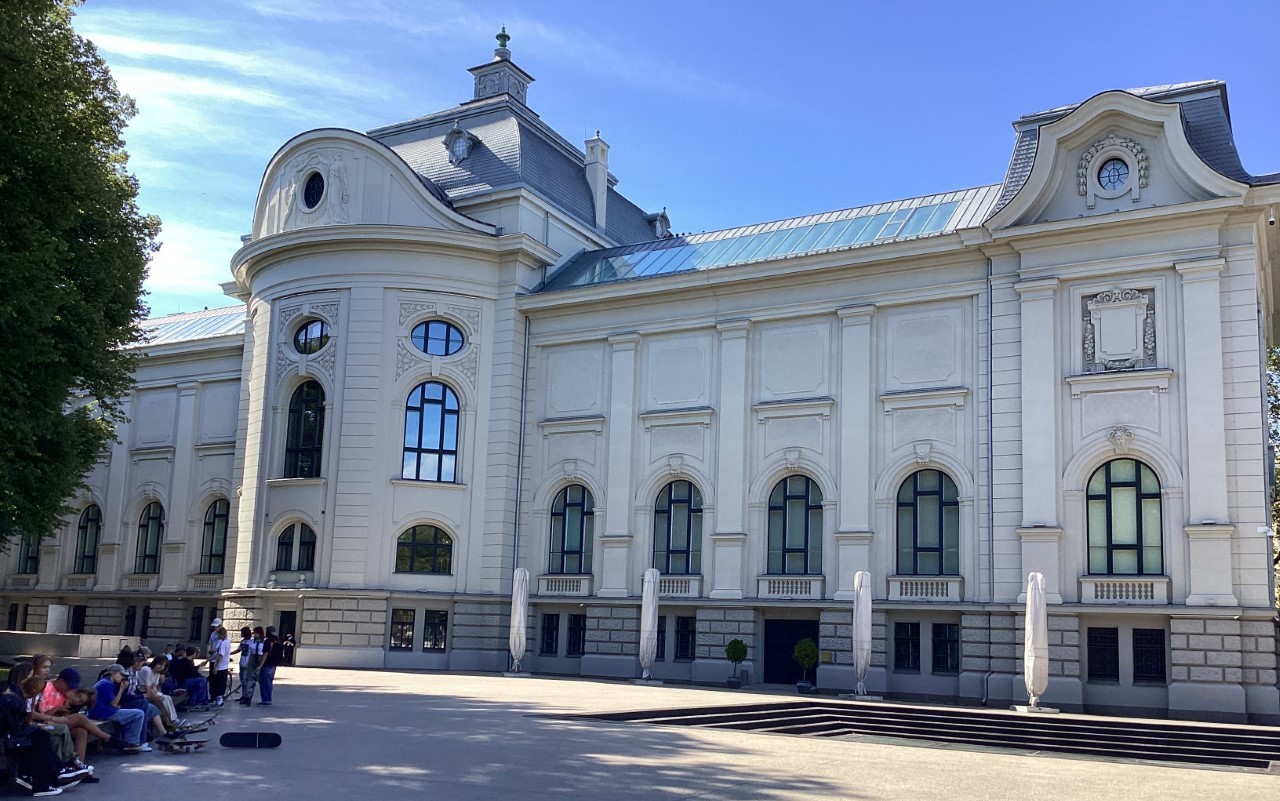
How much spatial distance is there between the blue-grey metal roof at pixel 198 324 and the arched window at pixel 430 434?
13.8 meters

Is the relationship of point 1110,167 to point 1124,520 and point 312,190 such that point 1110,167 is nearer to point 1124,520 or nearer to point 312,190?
point 1124,520

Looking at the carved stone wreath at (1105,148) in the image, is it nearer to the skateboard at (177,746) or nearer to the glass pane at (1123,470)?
the glass pane at (1123,470)

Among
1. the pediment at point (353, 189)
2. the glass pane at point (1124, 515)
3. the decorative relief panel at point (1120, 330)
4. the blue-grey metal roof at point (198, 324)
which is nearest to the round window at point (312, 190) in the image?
the pediment at point (353, 189)

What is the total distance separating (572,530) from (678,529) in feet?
12.4

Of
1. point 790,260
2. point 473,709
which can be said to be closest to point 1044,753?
point 473,709

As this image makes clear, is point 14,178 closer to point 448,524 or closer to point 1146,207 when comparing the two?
point 448,524

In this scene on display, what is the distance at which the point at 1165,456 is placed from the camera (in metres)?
28.6

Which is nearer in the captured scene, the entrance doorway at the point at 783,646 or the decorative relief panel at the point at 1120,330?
the decorative relief panel at the point at 1120,330

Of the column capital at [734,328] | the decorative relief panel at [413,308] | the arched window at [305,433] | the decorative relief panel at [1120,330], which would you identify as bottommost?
the arched window at [305,433]

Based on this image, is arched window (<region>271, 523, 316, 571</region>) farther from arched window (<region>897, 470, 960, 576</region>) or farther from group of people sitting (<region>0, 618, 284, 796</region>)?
arched window (<region>897, 470, 960, 576</region>)

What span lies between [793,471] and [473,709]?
14.6 meters

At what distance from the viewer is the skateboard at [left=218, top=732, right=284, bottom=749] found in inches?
631

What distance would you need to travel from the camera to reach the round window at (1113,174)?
30328 mm

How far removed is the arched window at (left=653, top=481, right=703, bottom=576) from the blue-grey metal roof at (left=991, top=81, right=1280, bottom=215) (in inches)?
473
